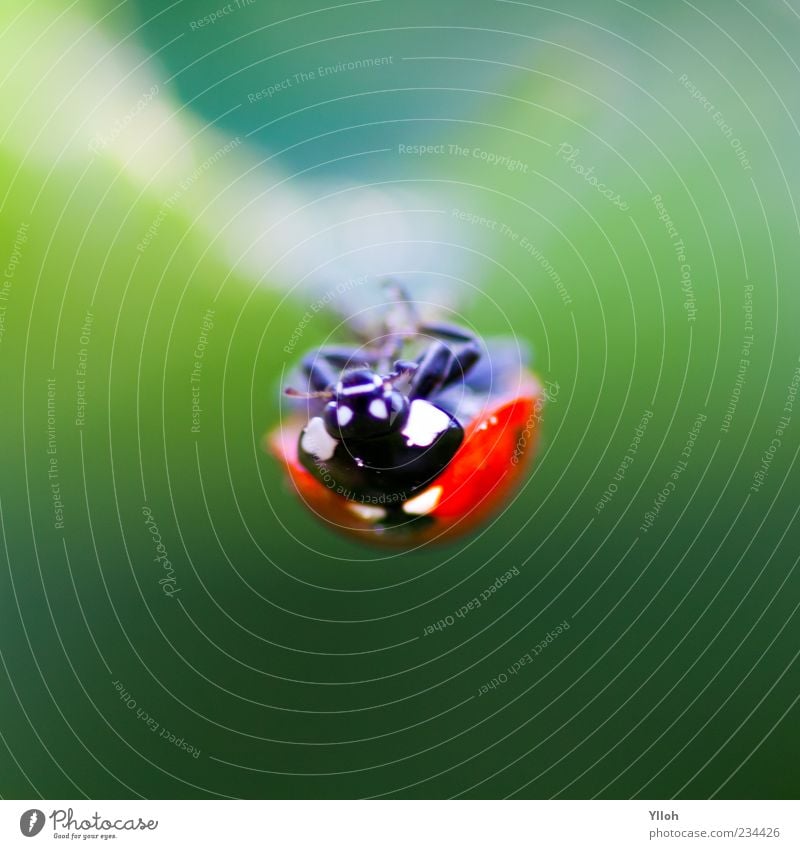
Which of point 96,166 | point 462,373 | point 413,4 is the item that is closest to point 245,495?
point 462,373

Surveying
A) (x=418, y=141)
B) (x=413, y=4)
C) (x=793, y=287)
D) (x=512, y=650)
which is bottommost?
(x=512, y=650)

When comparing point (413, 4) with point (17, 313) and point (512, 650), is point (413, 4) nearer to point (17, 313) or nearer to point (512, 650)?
point (17, 313)

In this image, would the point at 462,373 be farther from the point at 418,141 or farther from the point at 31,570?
the point at 31,570

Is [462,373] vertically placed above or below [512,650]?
above
